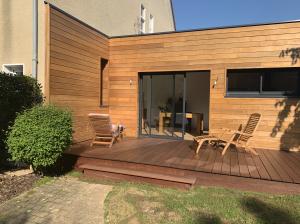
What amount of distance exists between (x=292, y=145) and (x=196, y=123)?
404 centimetres

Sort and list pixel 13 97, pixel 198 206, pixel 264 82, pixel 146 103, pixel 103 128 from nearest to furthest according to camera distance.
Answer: pixel 198 206, pixel 13 97, pixel 103 128, pixel 264 82, pixel 146 103

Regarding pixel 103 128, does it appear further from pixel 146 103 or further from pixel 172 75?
pixel 172 75

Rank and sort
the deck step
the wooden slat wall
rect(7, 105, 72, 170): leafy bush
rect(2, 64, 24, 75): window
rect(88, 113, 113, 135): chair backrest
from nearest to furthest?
the deck step
rect(7, 105, 72, 170): leafy bush
rect(88, 113, 113, 135): chair backrest
rect(2, 64, 24, 75): window
the wooden slat wall

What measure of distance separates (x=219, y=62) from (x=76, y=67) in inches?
157

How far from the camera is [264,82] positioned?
22.2 feet

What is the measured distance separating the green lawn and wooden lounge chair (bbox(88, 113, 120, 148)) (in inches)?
85.1

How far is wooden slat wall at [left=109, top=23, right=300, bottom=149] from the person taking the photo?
6.49 meters

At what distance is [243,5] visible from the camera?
54.3 ft

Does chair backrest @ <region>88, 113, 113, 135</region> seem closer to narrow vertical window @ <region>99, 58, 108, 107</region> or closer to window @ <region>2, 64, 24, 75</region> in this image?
narrow vertical window @ <region>99, 58, 108, 107</region>

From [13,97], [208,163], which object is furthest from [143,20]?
[208,163]

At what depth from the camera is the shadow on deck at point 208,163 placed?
4.22m

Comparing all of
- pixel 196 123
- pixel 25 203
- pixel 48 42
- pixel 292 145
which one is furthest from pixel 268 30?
pixel 25 203

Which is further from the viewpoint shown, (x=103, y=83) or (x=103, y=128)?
(x=103, y=83)

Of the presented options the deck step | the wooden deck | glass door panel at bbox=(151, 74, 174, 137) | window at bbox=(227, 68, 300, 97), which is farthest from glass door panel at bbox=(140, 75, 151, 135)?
the deck step
